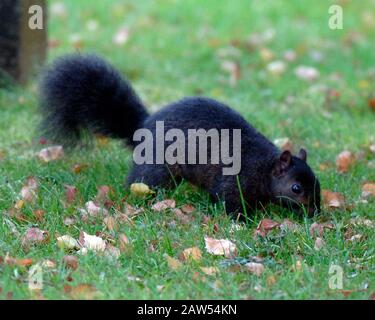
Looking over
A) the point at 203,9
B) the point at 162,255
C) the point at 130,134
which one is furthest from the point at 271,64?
the point at 162,255

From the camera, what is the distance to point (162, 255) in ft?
12.4

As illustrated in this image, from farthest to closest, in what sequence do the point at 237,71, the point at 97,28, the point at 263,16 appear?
the point at 263,16 → the point at 97,28 → the point at 237,71

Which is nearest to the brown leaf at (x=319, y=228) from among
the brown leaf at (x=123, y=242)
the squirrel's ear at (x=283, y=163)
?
the squirrel's ear at (x=283, y=163)

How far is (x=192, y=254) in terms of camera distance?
3.81 meters

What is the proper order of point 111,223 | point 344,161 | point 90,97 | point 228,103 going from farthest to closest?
point 228,103, point 344,161, point 90,97, point 111,223

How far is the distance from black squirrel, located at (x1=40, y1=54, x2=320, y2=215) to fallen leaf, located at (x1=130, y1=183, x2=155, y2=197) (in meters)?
0.11

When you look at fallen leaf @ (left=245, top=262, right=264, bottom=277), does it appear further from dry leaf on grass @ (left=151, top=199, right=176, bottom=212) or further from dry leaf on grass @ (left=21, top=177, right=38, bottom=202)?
dry leaf on grass @ (left=21, top=177, right=38, bottom=202)

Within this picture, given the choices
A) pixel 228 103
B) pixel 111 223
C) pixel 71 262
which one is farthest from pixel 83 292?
pixel 228 103

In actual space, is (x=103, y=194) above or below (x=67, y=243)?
above

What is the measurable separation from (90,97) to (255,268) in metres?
1.84

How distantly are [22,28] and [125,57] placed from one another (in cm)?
145

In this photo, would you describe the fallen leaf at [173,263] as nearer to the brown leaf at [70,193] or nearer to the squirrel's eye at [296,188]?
the brown leaf at [70,193]

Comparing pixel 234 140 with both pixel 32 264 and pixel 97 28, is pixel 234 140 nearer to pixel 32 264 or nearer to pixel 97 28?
pixel 32 264

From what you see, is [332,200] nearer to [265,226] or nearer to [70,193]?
[265,226]
